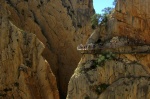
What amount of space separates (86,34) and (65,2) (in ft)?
16.6

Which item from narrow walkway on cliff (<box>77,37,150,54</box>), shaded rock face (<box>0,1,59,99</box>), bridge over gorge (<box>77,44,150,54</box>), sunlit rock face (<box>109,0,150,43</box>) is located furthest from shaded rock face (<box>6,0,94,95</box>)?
sunlit rock face (<box>109,0,150,43</box>)

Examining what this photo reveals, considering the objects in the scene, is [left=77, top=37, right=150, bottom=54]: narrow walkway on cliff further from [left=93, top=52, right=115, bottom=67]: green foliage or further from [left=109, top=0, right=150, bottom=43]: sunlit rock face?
[left=109, top=0, right=150, bottom=43]: sunlit rock face

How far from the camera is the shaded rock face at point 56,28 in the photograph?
1761 inches

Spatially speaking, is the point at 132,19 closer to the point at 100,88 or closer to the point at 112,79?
the point at 112,79

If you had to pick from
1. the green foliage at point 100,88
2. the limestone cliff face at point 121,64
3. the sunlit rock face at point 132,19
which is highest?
the sunlit rock face at point 132,19

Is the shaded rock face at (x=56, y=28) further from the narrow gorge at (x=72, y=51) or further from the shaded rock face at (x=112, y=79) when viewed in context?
the shaded rock face at (x=112, y=79)

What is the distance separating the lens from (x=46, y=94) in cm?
3847

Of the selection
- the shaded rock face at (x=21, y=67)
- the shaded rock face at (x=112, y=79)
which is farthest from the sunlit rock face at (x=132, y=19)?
the shaded rock face at (x=21, y=67)

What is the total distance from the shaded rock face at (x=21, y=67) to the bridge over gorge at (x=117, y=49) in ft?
42.6

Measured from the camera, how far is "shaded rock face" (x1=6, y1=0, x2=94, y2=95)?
44.7 metres

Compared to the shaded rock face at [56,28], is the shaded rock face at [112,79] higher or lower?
lower

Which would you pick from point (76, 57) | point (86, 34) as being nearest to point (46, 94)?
point (76, 57)

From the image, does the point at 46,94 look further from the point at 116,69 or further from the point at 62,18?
the point at 116,69

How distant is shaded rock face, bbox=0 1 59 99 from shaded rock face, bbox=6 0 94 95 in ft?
16.3
